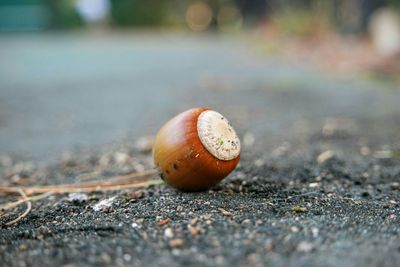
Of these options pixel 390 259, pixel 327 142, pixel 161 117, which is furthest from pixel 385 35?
pixel 390 259

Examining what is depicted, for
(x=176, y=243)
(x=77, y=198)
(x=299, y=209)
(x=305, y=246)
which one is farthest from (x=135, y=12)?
(x=305, y=246)

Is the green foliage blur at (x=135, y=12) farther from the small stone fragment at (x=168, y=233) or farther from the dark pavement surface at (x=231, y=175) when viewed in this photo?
the small stone fragment at (x=168, y=233)

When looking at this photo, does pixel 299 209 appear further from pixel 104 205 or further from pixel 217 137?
pixel 104 205

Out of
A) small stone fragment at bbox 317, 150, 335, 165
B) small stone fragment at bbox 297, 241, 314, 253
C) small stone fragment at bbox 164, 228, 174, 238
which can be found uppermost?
small stone fragment at bbox 297, 241, 314, 253

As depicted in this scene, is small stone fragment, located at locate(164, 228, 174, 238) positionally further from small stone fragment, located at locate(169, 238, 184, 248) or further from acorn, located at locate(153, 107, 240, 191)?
acorn, located at locate(153, 107, 240, 191)

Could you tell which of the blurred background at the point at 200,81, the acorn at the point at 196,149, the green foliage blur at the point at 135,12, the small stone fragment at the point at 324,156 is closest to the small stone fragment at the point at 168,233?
the acorn at the point at 196,149

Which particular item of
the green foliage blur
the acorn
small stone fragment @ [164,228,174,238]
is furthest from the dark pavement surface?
the green foliage blur
